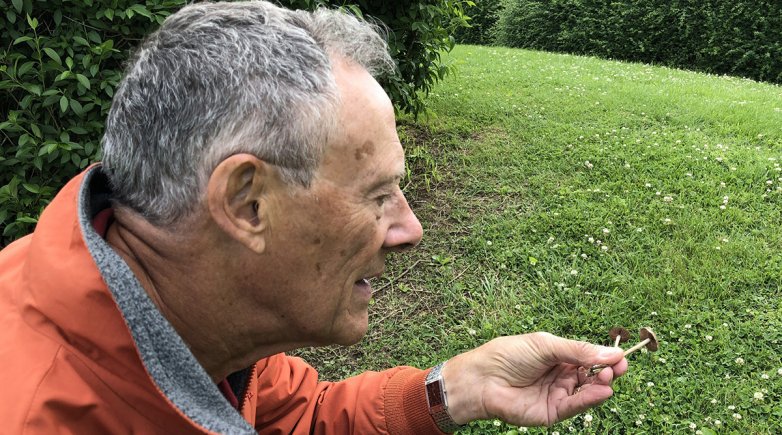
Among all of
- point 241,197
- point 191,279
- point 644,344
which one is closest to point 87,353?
point 191,279

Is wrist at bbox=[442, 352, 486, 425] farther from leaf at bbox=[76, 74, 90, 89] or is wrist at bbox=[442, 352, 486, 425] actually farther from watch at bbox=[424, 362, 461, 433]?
leaf at bbox=[76, 74, 90, 89]

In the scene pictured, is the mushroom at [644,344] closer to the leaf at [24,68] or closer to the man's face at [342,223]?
the man's face at [342,223]

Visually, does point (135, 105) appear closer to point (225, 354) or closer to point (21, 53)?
point (225, 354)

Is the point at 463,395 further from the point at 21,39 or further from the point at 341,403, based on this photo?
the point at 21,39

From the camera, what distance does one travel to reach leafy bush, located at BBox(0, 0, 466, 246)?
284cm

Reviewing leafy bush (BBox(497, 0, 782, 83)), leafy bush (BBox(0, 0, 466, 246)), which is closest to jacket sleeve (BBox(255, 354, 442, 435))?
leafy bush (BBox(0, 0, 466, 246))

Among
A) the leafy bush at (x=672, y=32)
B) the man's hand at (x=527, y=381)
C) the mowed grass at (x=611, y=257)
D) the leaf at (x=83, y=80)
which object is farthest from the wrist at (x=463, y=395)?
the leafy bush at (x=672, y=32)

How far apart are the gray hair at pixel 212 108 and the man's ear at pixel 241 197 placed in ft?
0.09

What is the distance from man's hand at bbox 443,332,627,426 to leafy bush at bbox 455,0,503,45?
2183cm

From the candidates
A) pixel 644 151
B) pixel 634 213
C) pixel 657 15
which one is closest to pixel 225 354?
pixel 634 213

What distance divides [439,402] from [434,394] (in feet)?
0.10

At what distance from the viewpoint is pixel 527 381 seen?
188cm

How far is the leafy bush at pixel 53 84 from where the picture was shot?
2838 millimetres

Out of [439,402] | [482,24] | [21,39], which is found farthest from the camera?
[482,24]
